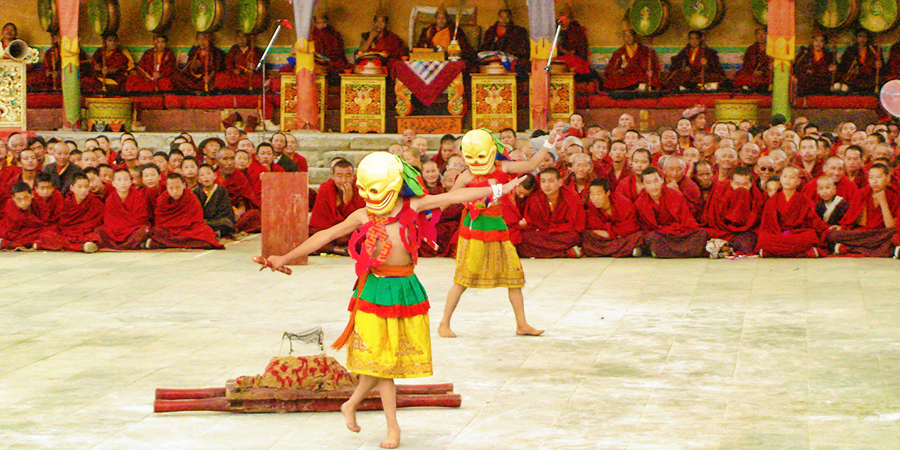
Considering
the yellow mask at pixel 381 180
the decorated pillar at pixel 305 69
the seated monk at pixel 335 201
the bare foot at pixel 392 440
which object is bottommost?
the bare foot at pixel 392 440

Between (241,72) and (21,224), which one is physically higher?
(241,72)

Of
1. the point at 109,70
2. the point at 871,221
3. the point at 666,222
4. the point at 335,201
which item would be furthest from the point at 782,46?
the point at 109,70

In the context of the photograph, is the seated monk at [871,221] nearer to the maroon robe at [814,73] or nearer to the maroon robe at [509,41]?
the maroon robe at [814,73]

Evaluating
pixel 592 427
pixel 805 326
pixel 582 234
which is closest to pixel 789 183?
pixel 582 234

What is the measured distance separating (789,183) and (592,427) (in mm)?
5614

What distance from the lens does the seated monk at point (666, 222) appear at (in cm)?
934

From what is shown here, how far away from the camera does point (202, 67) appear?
16.9m

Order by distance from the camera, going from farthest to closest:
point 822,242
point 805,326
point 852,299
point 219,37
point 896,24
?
point 219,37 < point 896,24 < point 822,242 < point 852,299 < point 805,326

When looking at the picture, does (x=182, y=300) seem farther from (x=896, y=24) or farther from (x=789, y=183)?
(x=896, y=24)

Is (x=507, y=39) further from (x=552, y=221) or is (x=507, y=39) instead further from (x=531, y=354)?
(x=531, y=354)

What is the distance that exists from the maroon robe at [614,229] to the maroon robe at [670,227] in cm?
9

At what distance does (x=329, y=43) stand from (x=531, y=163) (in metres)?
11.1

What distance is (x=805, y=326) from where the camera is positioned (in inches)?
250

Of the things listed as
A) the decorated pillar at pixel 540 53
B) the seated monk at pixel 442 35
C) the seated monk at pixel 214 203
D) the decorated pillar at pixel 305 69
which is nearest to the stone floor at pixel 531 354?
the seated monk at pixel 214 203
